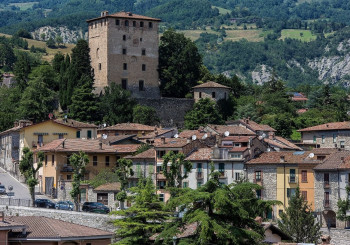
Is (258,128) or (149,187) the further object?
(258,128)

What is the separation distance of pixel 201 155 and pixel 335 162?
405 inches

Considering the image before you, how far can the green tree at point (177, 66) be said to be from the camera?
4675 inches

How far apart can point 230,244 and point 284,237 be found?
8527 mm

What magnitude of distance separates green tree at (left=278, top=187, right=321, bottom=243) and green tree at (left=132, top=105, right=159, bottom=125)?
40.2 m

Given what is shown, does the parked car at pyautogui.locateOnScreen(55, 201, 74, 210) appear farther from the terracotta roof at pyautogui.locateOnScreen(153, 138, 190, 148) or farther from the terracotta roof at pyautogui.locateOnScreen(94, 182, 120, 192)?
the terracotta roof at pyautogui.locateOnScreen(153, 138, 190, 148)

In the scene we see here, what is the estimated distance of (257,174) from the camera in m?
80.4

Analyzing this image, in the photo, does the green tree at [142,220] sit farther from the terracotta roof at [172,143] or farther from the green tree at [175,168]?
the terracotta roof at [172,143]

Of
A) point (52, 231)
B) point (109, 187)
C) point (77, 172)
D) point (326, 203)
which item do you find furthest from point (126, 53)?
point (52, 231)

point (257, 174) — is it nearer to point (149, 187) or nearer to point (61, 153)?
point (61, 153)

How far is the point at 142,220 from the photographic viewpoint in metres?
55.3

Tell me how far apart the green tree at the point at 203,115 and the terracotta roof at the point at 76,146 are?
20.8 m

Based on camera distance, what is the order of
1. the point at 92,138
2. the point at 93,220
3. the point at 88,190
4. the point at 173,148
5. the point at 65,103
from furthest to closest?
the point at 65,103, the point at 92,138, the point at 173,148, the point at 88,190, the point at 93,220

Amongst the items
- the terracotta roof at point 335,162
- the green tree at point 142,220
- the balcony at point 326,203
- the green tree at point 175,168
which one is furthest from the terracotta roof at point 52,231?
the terracotta roof at point 335,162

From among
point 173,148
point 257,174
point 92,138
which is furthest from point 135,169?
point 92,138
